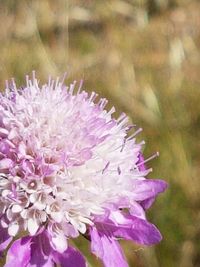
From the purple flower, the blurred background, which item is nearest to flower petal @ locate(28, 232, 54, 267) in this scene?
the purple flower

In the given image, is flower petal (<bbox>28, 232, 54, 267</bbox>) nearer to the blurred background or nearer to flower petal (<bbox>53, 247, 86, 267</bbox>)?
flower petal (<bbox>53, 247, 86, 267</bbox>)

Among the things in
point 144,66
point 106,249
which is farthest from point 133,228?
point 144,66

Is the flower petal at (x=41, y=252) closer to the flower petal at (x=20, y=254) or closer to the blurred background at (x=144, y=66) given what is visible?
the flower petal at (x=20, y=254)

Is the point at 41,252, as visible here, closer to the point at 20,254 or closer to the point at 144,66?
the point at 20,254

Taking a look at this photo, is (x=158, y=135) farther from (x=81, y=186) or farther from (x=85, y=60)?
(x=81, y=186)

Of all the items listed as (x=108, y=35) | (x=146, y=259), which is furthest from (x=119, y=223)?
(x=108, y=35)

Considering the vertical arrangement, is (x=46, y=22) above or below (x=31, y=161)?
above

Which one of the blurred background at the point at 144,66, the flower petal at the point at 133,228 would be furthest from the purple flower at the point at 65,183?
the blurred background at the point at 144,66
